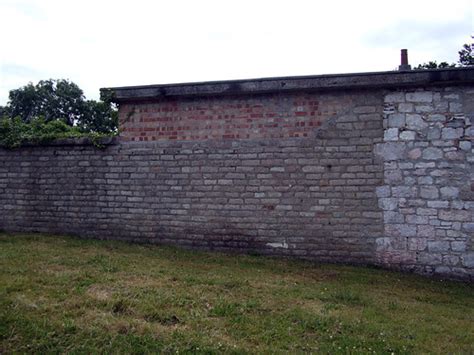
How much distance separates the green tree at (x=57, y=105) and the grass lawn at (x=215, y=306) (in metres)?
21.0

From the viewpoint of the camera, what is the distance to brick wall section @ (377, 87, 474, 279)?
20.6 ft

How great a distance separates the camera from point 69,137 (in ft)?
26.1

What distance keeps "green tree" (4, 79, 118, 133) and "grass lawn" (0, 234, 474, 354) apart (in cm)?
2102

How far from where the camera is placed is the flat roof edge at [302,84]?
21.0ft

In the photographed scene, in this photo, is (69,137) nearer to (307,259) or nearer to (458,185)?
(307,259)

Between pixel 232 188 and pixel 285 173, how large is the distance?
97 centimetres

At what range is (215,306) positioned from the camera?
4.46 m

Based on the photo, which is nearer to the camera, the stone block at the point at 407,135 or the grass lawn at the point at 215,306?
the grass lawn at the point at 215,306

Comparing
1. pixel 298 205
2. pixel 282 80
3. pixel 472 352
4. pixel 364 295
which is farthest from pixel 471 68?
pixel 472 352

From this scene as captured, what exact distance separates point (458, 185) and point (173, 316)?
483 centimetres

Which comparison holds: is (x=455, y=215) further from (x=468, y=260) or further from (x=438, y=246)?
(x=468, y=260)

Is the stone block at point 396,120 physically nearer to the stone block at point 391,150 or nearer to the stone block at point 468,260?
the stone block at point 391,150

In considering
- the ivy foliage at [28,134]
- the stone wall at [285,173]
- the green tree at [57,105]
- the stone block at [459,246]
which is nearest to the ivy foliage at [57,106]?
the green tree at [57,105]

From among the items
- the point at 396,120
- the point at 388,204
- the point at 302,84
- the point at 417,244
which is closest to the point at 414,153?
the point at 396,120
